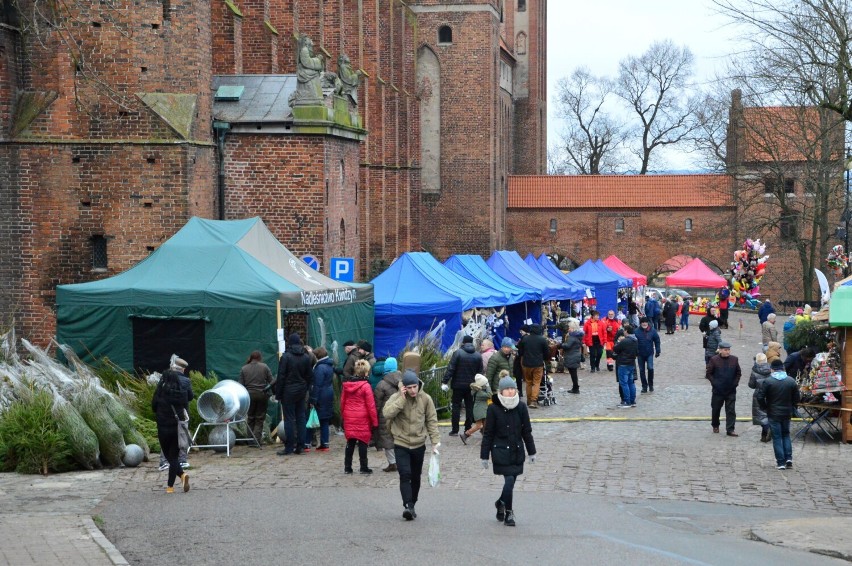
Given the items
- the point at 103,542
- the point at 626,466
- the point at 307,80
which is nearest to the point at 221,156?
the point at 307,80

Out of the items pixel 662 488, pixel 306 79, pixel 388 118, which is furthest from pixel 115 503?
pixel 388 118

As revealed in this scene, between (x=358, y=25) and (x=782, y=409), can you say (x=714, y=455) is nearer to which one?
(x=782, y=409)

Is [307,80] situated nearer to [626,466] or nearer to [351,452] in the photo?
[351,452]

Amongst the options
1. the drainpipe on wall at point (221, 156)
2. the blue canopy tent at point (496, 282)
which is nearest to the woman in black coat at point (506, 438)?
the drainpipe on wall at point (221, 156)

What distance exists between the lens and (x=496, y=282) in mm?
29062

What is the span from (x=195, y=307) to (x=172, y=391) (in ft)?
13.8

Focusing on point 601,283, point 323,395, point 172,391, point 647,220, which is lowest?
point 323,395

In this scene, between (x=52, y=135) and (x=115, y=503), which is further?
(x=52, y=135)

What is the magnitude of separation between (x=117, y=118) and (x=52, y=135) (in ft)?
3.80

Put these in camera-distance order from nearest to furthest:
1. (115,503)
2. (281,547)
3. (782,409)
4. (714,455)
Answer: (281,547), (115,503), (782,409), (714,455)

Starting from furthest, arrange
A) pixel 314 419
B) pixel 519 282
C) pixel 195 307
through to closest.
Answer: pixel 519 282
pixel 195 307
pixel 314 419

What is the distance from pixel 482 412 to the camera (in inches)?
678

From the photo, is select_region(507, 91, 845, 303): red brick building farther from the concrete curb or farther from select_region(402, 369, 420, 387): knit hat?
the concrete curb

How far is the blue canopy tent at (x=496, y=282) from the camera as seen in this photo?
1125 inches
